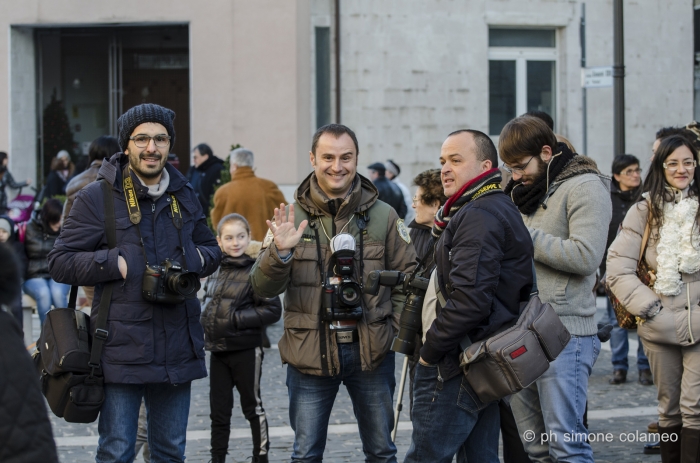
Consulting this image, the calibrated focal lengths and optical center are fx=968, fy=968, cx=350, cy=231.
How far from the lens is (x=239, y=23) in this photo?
663 inches

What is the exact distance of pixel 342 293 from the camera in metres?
4.58

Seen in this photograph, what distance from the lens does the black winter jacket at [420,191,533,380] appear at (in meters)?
4.07

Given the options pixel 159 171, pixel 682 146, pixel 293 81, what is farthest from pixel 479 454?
pixel 293 81

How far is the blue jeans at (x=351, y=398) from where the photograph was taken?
4.71m

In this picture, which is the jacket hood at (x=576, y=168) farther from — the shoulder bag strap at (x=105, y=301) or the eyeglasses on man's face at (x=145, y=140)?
the shoulder bag strap at (x=105, y=301)

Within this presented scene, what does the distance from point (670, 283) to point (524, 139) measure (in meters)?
1.31

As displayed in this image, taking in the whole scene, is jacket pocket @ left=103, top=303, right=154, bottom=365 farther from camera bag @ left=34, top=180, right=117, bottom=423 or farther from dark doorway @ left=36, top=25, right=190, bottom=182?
dark doorway @ left=36, top=25, right=190, bottom=182

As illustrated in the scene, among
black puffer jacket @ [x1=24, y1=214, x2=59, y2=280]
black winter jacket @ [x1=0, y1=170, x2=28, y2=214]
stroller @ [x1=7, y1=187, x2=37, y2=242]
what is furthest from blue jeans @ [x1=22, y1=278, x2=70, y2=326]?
black winter jacket @ [x1=0, y1=170, x2=28, y2=214]

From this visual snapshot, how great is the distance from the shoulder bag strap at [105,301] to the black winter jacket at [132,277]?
22mm

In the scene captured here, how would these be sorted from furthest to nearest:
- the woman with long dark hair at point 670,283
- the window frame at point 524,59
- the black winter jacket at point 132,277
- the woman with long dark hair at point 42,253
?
the window frame at point 524,59 → the woman with long dark hair at point 42,253 → the woman with long dark hair at point 670,283 → the black winter jacket at point 132,277

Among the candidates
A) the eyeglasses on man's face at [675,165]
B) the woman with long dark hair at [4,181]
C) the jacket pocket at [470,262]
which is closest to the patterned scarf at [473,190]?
the jacket pocket at [470,262]

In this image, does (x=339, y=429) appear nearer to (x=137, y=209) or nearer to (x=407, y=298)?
(x=407, y=298)

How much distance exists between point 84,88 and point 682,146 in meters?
16.1

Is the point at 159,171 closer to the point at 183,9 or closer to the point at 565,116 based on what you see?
the point at 183,9
